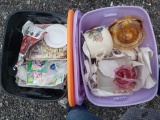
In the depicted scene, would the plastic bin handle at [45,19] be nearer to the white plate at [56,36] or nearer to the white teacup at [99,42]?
the white plate at [56,36]

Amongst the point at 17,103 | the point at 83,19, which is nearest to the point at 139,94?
the point at 83,19

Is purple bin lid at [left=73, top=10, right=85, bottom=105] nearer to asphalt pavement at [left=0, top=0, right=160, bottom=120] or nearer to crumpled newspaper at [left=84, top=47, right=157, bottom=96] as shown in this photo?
crumpled newspaper at [left=84, top=47, right=157, bottom=96]

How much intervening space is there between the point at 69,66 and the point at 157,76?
0.36 m

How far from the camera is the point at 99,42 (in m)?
1.25

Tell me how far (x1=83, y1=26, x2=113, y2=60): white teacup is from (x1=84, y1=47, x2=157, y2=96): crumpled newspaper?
0.03 metres

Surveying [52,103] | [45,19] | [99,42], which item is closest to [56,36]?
[45,19]

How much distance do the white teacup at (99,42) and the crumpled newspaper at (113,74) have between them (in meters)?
0.03

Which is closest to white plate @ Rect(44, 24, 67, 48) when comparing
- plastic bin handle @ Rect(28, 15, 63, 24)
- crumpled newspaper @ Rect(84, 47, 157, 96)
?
plastic bin handle @ Rect(28, 15, 63, 24)

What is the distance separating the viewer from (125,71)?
1232 millimetres

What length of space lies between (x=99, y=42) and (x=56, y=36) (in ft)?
0.70

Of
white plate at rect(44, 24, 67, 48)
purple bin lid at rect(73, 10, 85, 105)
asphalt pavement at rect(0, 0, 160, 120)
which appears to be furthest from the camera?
asphalt pavement at rect(0, 0, 160, 120)

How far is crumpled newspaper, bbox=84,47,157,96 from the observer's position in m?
1.27

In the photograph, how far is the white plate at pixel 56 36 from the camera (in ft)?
4.48

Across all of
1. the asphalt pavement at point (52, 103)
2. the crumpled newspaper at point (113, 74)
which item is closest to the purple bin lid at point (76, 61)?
the crumpled newspaper at point (113, 74)
